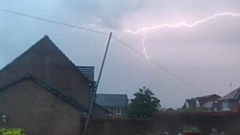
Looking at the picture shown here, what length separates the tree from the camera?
34.2 metres

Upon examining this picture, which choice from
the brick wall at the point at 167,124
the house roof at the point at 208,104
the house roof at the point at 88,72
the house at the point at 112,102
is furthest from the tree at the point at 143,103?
the house at the point at 112,102

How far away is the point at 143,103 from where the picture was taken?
35.0 metres

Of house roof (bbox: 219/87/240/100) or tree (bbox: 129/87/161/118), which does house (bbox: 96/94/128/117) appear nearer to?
house roof (bbox: 219/87/240/100)

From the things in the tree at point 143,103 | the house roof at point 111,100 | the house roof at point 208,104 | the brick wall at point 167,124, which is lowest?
the brick wall at point 167,124

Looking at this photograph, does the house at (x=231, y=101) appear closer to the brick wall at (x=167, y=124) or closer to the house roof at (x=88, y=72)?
the house roof at (x=88, y=72)

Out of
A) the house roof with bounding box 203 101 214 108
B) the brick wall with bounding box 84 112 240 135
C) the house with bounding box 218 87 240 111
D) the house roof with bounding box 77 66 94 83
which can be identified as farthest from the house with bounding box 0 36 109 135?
the house roof with bounding box 203 101 214 108

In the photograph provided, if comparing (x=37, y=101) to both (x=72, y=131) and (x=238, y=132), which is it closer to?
(x=72, y=131)

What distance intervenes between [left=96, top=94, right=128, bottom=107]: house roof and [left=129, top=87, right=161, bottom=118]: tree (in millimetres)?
26804

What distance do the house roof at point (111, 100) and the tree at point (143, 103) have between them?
26.8m

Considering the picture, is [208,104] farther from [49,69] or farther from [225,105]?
[49,69]

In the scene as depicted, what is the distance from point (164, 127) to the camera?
20.9 metres

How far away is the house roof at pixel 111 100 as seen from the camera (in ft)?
207

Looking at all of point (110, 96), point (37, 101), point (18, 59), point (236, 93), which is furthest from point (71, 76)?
point (110, 96)

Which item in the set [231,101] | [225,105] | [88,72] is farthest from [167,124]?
[225,105]
